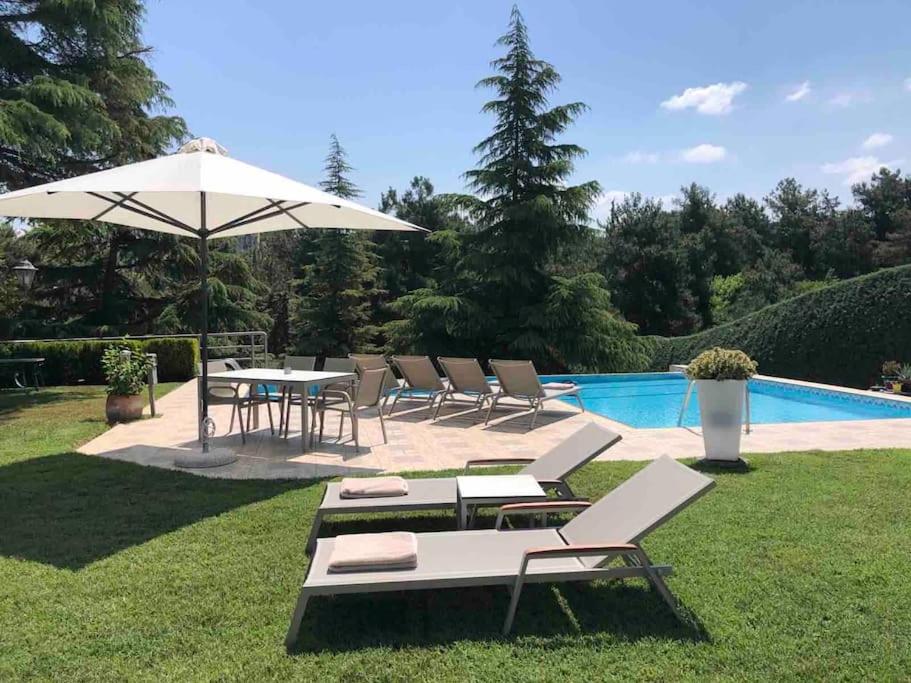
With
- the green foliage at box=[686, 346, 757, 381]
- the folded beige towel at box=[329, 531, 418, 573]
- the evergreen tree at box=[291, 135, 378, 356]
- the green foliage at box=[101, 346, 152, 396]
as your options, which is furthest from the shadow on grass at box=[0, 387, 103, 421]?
the evergreen tree at box=[291, 135, 378, 356]

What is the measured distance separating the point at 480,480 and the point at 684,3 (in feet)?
36.3

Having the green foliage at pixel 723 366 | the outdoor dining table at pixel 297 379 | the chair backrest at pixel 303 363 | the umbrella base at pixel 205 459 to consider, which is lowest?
the umbrella base at pixel 205 459

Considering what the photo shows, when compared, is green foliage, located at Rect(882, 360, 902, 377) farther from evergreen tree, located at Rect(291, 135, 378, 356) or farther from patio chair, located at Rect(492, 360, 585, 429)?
evergreen tree, located at Rect(291, 135, 378, 356)

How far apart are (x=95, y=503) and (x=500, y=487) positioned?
338cm

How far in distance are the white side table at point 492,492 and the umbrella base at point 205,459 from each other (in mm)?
3164

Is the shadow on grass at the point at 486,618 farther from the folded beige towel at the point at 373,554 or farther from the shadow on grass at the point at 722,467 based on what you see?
the shadow on grass at the point at 722,467

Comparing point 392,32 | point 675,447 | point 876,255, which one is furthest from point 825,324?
point 876,255

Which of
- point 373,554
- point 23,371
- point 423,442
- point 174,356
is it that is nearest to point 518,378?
point 423,442

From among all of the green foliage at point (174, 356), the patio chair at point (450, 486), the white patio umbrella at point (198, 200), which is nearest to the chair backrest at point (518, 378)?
the white patio umbrella at point (198, 200)

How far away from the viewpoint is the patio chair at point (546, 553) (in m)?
2.95

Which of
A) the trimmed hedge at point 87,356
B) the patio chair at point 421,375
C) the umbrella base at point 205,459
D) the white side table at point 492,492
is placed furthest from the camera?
the trimmed hedge at point 87,356

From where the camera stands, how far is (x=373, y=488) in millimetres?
4398

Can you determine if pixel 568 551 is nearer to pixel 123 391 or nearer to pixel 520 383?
pixel 520 383

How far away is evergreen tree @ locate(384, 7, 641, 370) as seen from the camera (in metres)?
17.4
